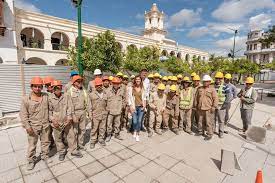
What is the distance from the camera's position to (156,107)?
5.50m

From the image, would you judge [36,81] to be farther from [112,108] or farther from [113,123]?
[113,123]

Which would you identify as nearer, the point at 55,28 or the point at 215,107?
the point at 215,107

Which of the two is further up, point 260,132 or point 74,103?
point 74,103

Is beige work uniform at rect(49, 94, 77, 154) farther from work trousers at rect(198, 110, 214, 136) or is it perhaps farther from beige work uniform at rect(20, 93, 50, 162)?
work trousers at rect(198, 110, 214, 136)

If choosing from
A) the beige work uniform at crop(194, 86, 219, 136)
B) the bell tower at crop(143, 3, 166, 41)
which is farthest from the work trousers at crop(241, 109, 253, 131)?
the bell tower at crop(143, 3, 166, 41)

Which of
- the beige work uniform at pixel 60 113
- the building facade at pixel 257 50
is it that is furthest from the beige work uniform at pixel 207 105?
the building facade at pixel 257 50

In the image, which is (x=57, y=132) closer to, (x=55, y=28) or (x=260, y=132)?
(x=260, y=132)

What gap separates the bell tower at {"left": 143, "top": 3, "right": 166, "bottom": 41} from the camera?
37647 mm

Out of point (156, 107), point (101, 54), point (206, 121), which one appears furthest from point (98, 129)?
point (101, 54)

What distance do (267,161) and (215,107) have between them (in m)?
1.82

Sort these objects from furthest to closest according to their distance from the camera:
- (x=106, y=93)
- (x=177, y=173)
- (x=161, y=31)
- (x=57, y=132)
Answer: (x=161, y=31), (x=106, y=93), (x=57, y=132), (x=177, y=173)

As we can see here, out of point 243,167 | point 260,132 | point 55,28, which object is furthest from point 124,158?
point 55,28

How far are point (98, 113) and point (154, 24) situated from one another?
3767 cm

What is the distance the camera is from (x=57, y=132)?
3.84m
